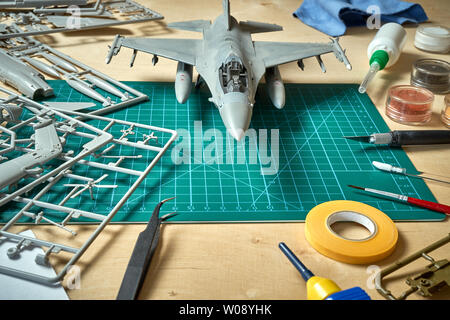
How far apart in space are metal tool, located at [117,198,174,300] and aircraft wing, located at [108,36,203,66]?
114 centimetres

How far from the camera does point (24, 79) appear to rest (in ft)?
7.80

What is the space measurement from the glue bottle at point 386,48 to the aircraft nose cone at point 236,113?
102cm

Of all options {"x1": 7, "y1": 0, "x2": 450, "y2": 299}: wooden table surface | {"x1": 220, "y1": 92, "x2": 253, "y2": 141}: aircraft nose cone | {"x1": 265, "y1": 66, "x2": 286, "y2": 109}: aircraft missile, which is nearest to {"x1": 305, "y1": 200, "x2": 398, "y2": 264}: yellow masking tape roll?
{"x1": 7, "y1": 0, "x2": 450, "y2": 299}: wooden table surface

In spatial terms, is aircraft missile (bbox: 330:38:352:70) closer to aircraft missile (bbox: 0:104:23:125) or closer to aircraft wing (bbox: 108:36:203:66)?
aircraft wing (bbox: 108:36:203:66)

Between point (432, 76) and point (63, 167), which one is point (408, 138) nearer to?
point (432, 76)

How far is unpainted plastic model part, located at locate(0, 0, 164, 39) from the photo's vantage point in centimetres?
311

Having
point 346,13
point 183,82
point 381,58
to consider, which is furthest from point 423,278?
point 346,13

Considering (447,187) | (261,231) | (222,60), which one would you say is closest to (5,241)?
(261,231)

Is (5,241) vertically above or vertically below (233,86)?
below

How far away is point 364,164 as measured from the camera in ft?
6.48

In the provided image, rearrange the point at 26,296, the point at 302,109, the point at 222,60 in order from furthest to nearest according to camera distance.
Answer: the point at 302,109 → the point at 222,60 → the point at 26,296

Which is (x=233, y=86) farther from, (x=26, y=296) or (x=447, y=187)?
(x=26, y=296)

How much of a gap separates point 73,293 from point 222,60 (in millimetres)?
1340

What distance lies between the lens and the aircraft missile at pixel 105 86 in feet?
7.85
